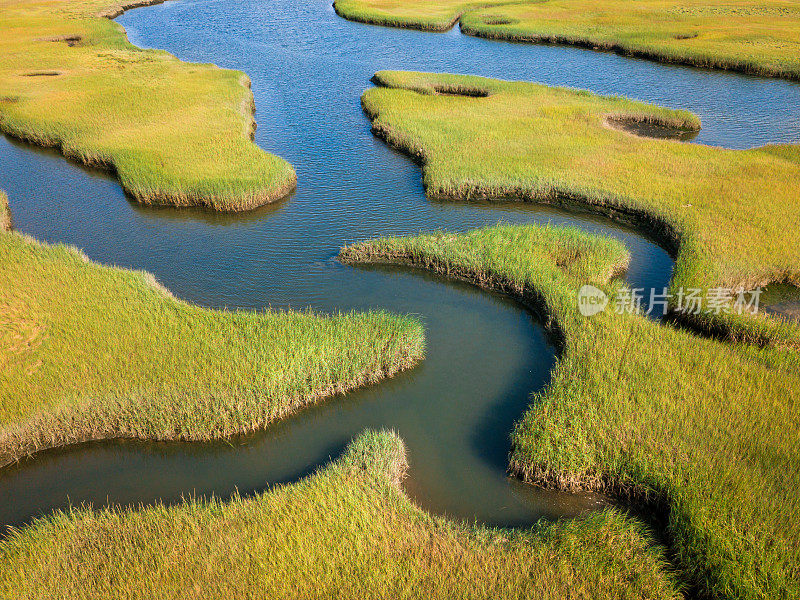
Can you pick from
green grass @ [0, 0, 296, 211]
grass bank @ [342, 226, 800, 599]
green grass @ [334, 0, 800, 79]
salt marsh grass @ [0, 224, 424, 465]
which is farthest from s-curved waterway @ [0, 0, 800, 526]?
green grass @ [334, 0, 800, 79]

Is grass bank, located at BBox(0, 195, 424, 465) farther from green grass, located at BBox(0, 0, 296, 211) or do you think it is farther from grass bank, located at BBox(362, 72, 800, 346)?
grass bank, located at BBox(362, 72, 800, 346)

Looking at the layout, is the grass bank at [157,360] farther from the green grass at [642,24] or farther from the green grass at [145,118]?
the green grass at [642,24]

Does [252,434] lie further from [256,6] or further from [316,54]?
[256,6]

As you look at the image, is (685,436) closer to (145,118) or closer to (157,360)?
(157,360)

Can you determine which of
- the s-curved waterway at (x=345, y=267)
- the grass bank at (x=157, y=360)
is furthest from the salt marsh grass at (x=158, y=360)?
the s-curved waterway at (x=345, y=267)

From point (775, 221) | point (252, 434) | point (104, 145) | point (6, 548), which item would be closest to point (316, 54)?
point (104, 145)
